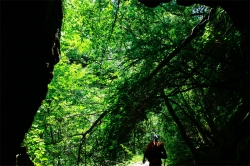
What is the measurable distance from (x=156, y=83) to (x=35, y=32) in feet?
8.11

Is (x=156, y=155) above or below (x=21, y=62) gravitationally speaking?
below

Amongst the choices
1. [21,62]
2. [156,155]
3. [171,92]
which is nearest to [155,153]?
[156,155]

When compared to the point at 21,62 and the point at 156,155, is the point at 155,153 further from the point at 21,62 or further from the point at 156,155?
the point at 21,62

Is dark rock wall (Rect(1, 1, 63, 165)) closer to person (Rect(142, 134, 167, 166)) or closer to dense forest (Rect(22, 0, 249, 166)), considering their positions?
dense forest (Rect(22, 0, 249, 166))

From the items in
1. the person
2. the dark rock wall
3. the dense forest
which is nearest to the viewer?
the dark rock wall

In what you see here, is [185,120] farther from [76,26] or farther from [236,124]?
[76,26]

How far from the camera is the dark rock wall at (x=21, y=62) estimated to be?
3.11 m

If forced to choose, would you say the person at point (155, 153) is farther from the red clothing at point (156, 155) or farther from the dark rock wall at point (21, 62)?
the dark rock wall at point (21, 62)

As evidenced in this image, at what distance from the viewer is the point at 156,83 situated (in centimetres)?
475

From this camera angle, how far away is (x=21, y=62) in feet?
10.9

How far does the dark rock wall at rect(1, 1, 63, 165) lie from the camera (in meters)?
3.11

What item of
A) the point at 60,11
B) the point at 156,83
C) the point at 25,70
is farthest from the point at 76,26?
the point at 25,70

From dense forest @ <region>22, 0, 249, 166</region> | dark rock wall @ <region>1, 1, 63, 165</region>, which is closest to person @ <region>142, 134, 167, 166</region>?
dense forest @ <region>22, 0, 249, 166</region>

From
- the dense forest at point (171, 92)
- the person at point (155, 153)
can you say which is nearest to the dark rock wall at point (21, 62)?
the dense forest at point (171, 92)
